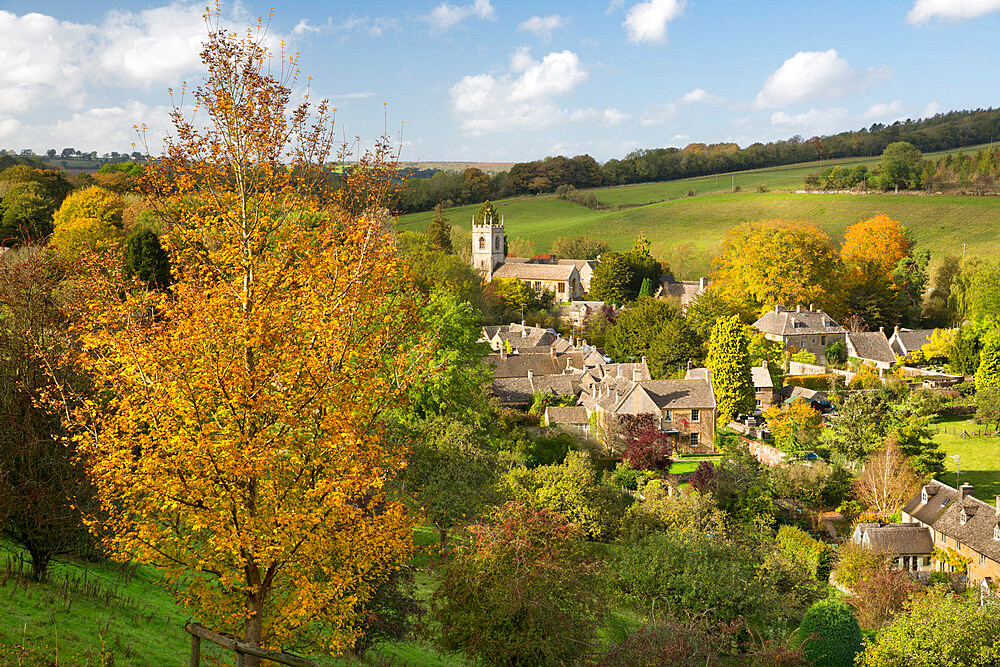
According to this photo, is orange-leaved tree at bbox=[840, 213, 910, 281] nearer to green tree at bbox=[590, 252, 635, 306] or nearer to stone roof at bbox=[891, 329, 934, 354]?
stone roof at bbox=[891, 329, 934, 354]

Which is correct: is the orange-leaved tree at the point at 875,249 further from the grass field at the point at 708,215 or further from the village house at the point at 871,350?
the village house at the point at 871,350

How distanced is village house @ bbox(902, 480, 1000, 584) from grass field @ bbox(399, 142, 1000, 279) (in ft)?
211

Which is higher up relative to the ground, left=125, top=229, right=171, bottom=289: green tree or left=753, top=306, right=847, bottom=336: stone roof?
left=125, top=229, right=171, bottom=289: green tree

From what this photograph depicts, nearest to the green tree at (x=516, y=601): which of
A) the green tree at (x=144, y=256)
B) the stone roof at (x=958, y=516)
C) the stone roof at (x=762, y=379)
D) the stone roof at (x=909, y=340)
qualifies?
the stone roof at (x=958, y=516)

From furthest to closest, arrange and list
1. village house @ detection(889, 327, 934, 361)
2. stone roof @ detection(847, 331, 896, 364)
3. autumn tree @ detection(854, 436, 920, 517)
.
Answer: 1. village house @ detection(889, 327, 934, 361)
2. stone roof @ detection(847, 331, 896, 364)
3. autumn tree @ detection(854, 436, 920, 517)

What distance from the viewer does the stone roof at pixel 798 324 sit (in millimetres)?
68750

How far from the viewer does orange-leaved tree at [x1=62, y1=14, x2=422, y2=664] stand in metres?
10.1

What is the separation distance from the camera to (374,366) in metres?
11.1

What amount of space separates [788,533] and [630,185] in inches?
5323

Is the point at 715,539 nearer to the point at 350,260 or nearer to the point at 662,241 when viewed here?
the point at 350,260

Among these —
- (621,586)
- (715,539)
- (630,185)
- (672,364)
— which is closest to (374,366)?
(621,586)

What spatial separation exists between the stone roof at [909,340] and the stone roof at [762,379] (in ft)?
54.4

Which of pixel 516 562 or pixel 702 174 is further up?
pixel 702 174

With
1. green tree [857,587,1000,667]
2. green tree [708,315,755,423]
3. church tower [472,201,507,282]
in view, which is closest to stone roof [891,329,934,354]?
green tree [708,315,755,423]
